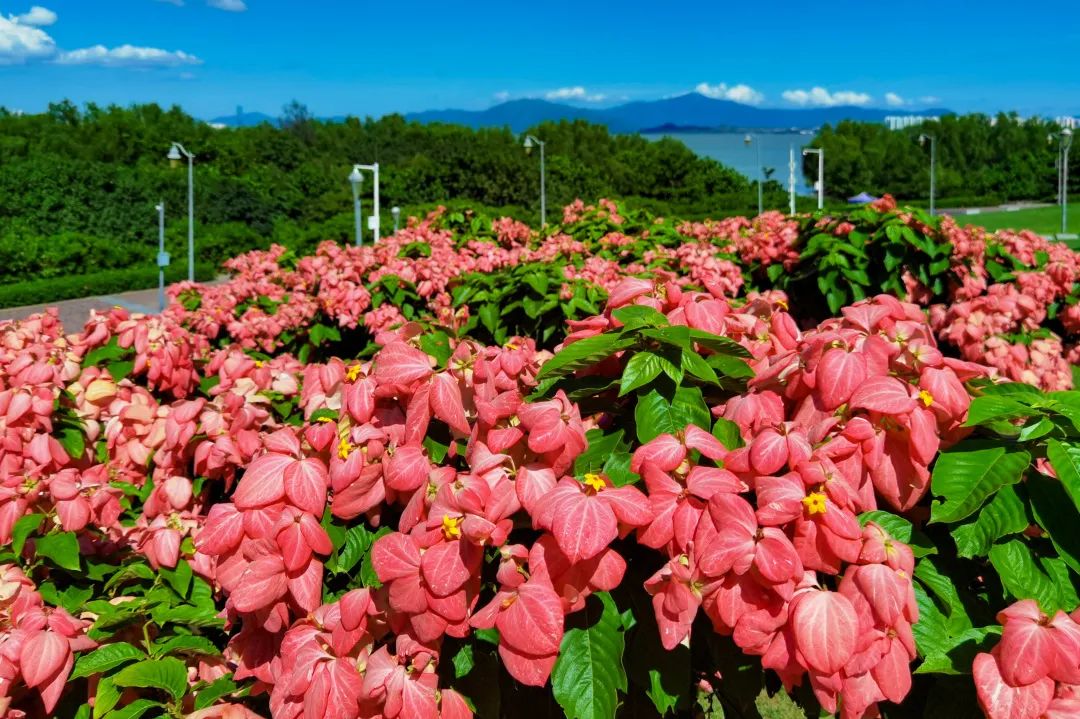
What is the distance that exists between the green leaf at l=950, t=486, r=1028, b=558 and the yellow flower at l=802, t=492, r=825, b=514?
220mm

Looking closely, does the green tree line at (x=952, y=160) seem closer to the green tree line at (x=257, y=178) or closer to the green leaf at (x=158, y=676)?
the green tree line at (x=257, y=178)

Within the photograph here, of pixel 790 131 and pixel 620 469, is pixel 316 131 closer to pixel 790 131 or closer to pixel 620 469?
pixel 790 131

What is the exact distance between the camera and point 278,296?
509 centimetres

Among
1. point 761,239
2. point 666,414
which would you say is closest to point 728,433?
point 666,414

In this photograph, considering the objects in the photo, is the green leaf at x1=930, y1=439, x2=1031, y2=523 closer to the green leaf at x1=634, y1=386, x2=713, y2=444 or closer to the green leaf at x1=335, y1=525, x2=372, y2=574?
the green leaf at x1=634, y1=386, x2=713, y2=444

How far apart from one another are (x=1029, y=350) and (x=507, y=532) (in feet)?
10.6

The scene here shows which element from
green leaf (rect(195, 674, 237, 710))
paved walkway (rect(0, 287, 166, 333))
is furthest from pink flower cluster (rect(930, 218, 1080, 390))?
paved walkway (rect(0, 287, 166, 333))

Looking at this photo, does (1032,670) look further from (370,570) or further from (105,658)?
(105,658)

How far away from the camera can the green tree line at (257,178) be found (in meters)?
31.0

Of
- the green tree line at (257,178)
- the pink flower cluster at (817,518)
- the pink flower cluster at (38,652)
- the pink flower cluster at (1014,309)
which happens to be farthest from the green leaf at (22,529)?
the green tree line at (257,178)

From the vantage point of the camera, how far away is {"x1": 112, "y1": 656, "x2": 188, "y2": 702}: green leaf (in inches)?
55.4

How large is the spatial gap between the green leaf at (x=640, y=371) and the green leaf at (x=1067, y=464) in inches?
20.5

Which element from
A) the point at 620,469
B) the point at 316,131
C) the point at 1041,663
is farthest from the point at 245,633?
the point at 316,131

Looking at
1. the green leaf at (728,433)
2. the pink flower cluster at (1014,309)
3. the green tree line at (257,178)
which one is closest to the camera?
the green leaf at (728,433)
